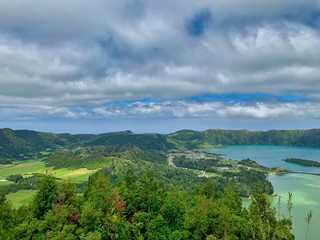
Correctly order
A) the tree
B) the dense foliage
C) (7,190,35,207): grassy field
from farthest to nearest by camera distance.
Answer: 1. (7,190,35,207): grassy field
2. the tree
3. the dense foliage

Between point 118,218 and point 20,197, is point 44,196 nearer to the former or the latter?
point 118,218

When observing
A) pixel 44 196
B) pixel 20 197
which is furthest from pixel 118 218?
pixel 20 197

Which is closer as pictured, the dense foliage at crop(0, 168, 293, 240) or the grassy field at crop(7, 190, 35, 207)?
the dense foliage at crop(0, 168, 293, 240)

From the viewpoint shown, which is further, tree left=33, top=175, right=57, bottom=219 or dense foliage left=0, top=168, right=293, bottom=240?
tree left=33, top=175, right=57, bottom=219

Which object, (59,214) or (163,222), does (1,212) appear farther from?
(163,222)

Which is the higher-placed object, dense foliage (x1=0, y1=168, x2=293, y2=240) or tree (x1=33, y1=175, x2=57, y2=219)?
tree (x1=33, y1=175, x2=57, y2=219)

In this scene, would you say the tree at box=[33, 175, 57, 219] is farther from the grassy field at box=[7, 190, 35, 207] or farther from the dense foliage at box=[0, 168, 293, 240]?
the grassy field at box=[7, 190, 35, 207]

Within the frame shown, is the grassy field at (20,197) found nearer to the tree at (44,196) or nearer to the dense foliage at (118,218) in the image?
the dense foliage at (118,218)

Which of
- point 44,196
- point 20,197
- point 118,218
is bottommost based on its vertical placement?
point 20,197

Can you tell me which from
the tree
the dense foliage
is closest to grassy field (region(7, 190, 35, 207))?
the dense foliage

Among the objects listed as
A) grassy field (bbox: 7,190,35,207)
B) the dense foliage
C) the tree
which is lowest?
grassy field (bbox: 7,190,35,207)

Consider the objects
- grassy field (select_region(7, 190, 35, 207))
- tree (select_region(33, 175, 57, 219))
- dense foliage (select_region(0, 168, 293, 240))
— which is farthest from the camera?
grassy field (select_region(7, 190, 35, 207))

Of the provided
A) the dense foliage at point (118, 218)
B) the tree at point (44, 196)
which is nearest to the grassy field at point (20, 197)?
the dense foliage at point (118, 218)
